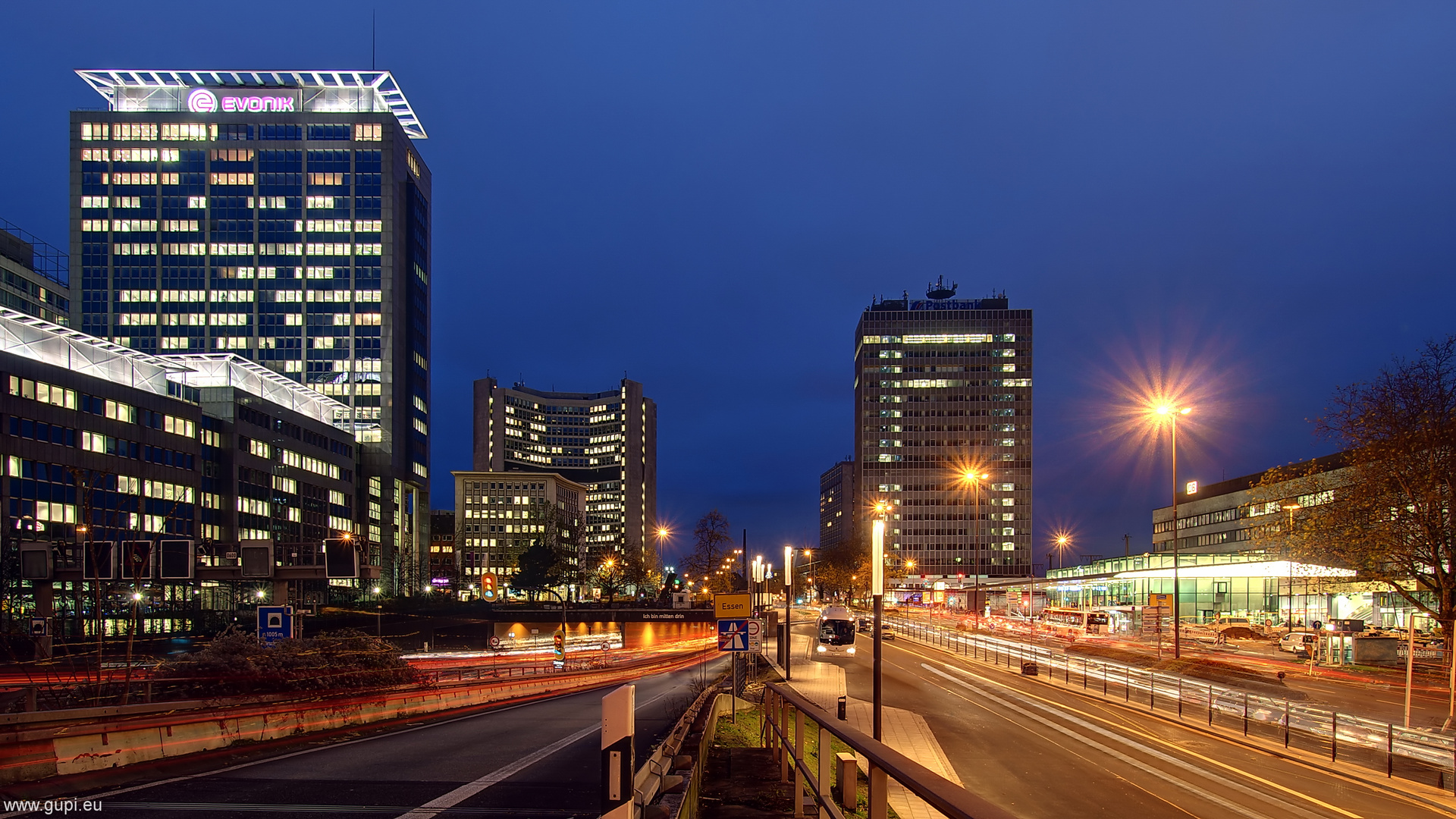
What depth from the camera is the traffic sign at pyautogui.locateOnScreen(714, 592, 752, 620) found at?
26.6m

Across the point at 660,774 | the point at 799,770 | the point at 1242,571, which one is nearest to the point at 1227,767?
the point at 799,770

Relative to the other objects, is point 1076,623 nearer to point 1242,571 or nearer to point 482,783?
point 1242,571

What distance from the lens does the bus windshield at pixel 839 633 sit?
60.9 meters

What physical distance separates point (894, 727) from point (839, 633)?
38.2 m

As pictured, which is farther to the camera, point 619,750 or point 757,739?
point 757,739

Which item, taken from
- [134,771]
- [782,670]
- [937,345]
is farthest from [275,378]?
[937,345]

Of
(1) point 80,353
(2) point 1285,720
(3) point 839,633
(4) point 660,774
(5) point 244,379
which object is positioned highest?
(1) point 80,353

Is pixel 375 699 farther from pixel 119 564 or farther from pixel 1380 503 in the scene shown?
pixel 1380 503

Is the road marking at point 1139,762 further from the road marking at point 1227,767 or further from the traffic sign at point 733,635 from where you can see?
the traffic sign at point 733,635

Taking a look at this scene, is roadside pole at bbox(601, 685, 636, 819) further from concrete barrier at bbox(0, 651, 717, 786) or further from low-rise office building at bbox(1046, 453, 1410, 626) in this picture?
low-rise office building at bbox(1046, 453, 1410, 626)

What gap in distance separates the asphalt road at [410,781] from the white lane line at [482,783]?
0.9 inches

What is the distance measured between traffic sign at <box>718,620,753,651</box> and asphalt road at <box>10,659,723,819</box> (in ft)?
10.1

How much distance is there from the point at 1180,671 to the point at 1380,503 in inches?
377

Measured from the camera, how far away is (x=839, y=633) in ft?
200
